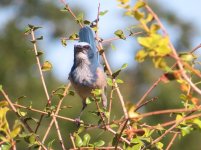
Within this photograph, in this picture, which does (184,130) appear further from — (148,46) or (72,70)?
(72,70)

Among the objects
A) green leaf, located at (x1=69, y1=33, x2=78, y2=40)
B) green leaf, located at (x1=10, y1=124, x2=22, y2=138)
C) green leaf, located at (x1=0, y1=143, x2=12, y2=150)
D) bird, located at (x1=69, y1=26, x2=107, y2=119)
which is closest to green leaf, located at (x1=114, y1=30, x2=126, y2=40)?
green leaf, located at (x1=69, y1=33, x2=78, y2=40)

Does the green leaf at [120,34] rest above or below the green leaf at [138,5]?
below

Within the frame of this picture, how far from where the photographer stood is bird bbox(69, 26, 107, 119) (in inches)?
130

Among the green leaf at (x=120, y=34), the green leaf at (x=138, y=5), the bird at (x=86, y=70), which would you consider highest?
the green leaf at (x=138, y=5)

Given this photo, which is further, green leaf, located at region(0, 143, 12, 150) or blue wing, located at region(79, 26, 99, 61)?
blue wing, located at region(79, 26, 99, 61)

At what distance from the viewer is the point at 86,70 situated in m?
3.67

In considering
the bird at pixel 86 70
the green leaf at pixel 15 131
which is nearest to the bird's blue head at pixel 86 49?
the bird at pixel 86 70

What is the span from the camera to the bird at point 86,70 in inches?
130

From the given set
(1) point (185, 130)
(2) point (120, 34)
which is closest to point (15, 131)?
(1) point (185, 130)

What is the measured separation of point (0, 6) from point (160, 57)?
23.9 m

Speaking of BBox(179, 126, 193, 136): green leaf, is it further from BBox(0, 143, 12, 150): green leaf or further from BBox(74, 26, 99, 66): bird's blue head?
BBox(74, 26, 99, 66): bird's blue head

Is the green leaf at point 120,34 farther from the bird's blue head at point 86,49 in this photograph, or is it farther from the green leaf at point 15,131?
the green leaf at point 15,131

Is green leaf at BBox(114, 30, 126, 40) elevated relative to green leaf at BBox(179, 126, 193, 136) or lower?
elevated

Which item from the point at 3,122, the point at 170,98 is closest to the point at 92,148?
the point at 3,122
